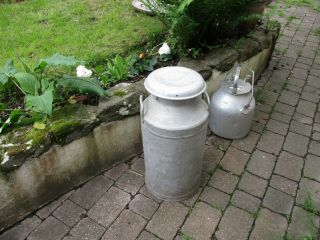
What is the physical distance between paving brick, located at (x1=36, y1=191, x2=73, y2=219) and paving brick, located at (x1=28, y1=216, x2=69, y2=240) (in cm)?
6

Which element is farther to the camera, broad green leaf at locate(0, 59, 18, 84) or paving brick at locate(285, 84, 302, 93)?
paving brick at locate(285, 84, 302, 93)

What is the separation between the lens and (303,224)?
2.69 m

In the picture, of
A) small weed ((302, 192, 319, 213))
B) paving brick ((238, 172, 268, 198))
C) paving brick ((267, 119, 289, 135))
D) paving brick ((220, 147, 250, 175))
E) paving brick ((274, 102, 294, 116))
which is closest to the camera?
small weed ((302, 192, 319, 213))

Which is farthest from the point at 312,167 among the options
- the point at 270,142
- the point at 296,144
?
the point at 270,142

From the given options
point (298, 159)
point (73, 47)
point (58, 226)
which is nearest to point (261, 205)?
point (298, 159)

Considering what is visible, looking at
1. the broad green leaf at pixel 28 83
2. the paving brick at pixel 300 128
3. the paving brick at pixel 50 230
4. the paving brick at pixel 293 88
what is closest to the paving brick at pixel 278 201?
the paving brick at pixel 300 128

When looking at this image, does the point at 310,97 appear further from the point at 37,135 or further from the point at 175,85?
the point at 37,135

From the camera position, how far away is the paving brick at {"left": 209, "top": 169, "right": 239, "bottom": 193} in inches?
118

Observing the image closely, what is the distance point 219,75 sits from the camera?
368 centimetres

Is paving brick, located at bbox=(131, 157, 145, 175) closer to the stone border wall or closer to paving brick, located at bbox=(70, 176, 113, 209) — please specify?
the stone border wall

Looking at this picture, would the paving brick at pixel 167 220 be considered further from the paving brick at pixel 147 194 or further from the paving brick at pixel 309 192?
the paving brick at pixel 309 192

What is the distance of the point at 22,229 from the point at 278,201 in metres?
2.16

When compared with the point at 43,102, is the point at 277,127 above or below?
below

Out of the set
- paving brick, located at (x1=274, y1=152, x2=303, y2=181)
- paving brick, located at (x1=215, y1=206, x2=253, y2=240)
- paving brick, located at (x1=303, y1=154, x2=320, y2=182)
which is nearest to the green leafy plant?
paving brick, located at (x1=215, y1=206, x2=253, y2=240)
